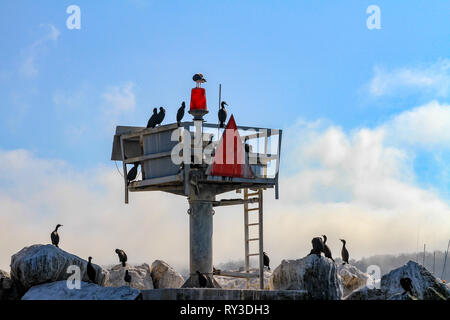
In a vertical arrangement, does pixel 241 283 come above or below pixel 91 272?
below

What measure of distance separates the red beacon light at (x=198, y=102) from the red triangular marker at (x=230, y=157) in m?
1.96

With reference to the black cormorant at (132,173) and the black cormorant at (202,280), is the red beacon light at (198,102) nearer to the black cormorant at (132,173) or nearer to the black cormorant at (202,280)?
the black cormorant at (132,173)

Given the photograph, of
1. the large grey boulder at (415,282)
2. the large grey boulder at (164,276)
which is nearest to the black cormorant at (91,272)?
the large grey boulder at (164,276)

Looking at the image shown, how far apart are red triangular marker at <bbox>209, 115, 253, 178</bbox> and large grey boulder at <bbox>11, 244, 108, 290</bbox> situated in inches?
296

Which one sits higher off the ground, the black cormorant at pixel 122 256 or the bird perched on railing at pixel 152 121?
the bird perched on railing at pixel 152 121

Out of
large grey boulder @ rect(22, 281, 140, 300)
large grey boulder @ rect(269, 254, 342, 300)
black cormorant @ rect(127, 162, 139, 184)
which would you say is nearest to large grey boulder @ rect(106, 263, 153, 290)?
black cormorant @ rect(127, 162, 139, 184)

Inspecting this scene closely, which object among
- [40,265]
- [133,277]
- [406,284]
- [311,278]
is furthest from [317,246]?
[40,265]

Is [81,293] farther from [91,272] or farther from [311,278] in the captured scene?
[311,278]

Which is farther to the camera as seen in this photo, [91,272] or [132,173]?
[132,173]

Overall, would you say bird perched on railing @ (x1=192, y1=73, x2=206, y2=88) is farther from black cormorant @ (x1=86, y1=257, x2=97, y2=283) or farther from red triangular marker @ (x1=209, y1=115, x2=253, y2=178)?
black cormorant @ (x1=86, y1=257, x2=97, y2=283)

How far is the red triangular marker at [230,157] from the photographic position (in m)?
38.1

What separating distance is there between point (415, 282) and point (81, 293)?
13.2 metres

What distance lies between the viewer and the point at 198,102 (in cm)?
3988
